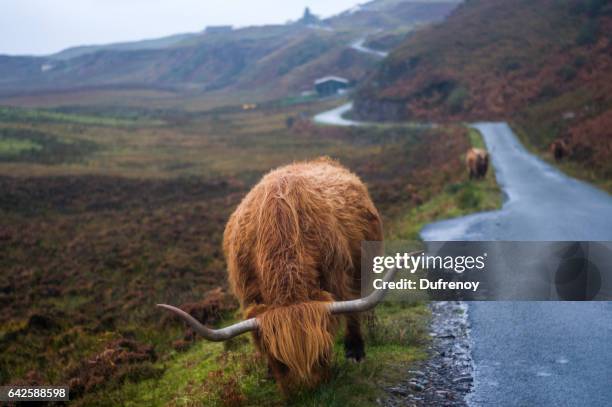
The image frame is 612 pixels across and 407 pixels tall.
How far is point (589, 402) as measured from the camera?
15.0 feet

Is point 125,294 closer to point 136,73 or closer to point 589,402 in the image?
point 589,402

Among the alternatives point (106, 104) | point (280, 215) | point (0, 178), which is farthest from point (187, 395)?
point (106, 104)

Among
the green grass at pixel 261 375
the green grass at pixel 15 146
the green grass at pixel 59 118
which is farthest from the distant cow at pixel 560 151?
the green grass at pixel 59 118

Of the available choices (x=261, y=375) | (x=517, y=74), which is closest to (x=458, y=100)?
(x=517, y=74)

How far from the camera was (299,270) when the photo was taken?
4551 millimetres

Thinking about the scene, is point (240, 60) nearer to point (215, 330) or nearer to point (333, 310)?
point (333, 310)

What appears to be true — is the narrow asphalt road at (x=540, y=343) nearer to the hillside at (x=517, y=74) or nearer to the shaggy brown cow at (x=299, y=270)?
the shaggy brown cow at (x=299, y=270)

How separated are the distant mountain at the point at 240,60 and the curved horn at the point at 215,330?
88421 mm

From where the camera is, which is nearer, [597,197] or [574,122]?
[597,197]

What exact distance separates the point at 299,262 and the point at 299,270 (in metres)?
0.09

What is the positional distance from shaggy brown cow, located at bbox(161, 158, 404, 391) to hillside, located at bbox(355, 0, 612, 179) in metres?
17.5

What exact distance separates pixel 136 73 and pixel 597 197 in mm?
155495

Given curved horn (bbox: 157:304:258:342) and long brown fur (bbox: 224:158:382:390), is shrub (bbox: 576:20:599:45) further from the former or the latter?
curved horn (bbox: 157:304:258:342)

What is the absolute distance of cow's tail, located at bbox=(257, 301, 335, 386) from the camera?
4.10 m
